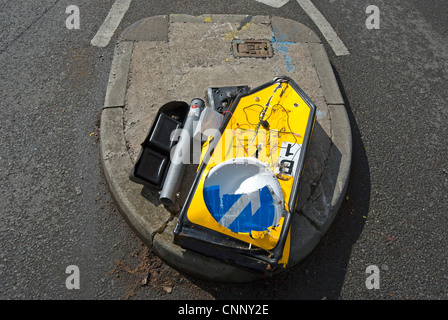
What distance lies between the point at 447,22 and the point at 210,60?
4.39 m

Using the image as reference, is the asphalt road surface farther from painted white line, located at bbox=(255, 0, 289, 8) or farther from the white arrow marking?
the white arrow marking

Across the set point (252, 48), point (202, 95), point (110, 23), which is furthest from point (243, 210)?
point (110, 23)

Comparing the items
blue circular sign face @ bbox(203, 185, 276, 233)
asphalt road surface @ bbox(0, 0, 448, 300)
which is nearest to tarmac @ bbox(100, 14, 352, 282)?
asphalt road surface @ bbox(0, 0, 448, 300)

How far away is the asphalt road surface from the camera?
2.92 m

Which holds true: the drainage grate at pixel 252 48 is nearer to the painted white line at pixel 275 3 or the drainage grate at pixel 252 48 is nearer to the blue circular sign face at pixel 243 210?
the painted white line at pixel 275 3

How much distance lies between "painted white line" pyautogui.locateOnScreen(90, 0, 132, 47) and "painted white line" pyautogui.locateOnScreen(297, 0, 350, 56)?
292cm

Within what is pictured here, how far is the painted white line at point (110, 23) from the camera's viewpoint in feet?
15.1

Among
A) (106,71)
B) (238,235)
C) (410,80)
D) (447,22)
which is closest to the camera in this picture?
(238,235)

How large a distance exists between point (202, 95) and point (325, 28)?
2.59 m

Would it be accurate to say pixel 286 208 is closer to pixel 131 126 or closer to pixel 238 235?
pixel 238 235

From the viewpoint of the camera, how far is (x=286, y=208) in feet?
→ 8.82
